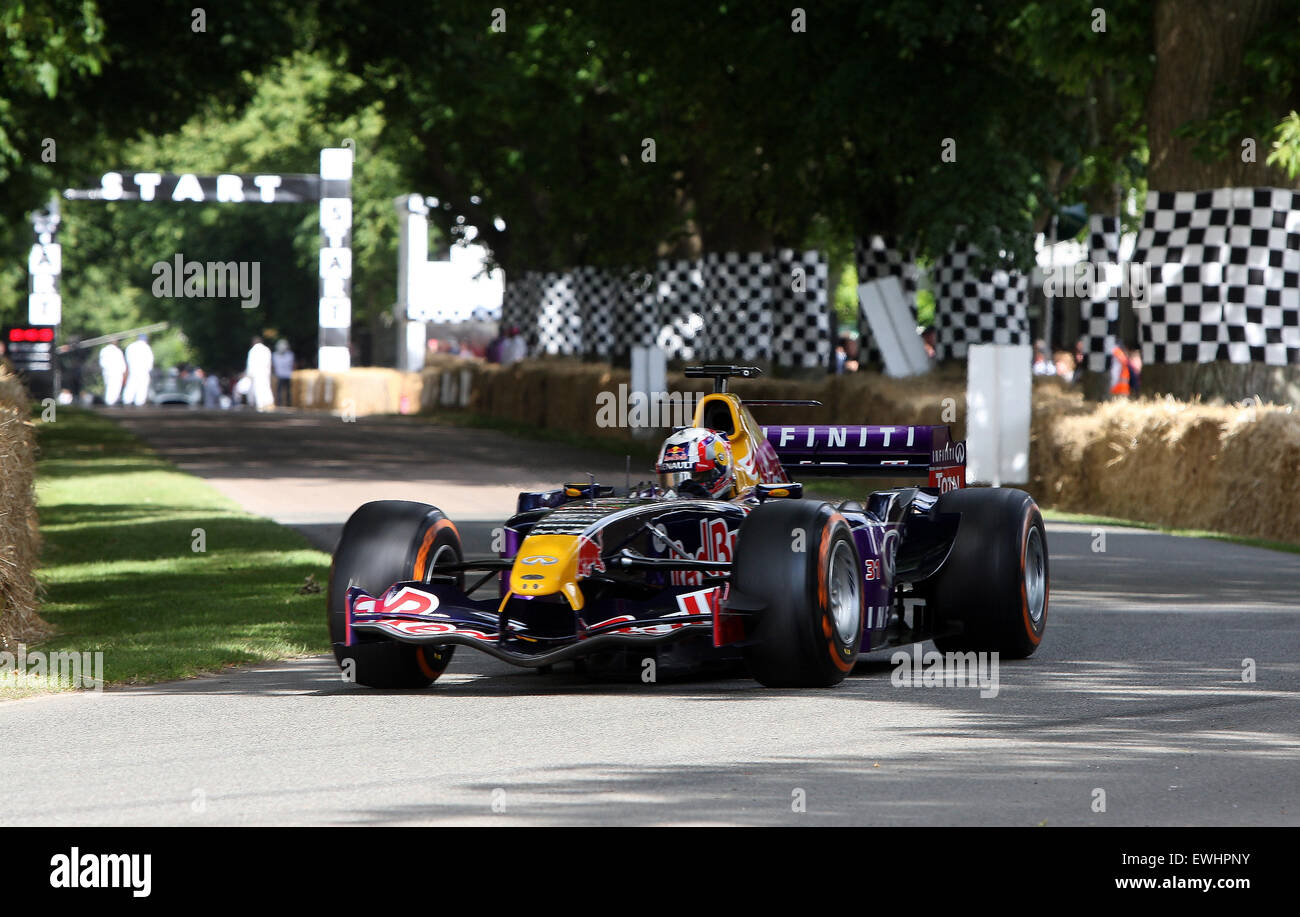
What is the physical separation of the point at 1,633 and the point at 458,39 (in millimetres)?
22502

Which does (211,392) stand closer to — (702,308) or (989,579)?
(702,308)

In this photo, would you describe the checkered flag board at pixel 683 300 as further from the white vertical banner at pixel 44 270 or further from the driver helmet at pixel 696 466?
the driver helmet at pixel 696 466

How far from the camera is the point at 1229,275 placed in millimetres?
20516

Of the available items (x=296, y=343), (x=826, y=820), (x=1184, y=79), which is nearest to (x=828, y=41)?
(x=1184, y=79)

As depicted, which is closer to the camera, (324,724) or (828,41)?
A: (324,724)

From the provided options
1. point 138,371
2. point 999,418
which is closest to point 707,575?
point 999,418

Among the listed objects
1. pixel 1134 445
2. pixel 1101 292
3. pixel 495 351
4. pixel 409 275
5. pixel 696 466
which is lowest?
pixel 1134 445

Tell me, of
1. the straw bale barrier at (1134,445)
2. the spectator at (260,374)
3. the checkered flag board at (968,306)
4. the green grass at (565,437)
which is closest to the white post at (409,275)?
the spectator at (260,374)

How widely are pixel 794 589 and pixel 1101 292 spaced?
2180 cm

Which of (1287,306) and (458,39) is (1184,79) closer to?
(1287,306)

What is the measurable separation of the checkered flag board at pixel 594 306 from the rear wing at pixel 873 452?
33.6 meters

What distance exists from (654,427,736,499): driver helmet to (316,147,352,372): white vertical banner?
128 ft

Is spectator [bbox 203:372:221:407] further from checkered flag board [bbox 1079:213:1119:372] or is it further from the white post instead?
checkered flag board [bbox 1079:213:1119:372]

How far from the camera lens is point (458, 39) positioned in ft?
108
